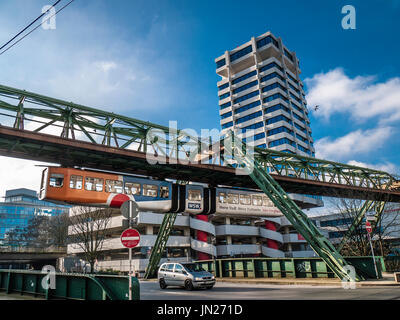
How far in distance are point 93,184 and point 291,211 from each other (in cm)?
1274

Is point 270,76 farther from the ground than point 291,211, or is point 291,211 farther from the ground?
point 270,76

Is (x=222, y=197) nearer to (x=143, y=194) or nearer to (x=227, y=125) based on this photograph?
(x=143, y=194)

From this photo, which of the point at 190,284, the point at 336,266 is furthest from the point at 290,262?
the point at 190,284

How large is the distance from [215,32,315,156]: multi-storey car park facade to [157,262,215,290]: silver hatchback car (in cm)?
7052

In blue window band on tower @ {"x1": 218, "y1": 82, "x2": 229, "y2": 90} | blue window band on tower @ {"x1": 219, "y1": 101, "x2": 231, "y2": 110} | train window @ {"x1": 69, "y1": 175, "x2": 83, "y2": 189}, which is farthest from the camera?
blue window band on tower @ {"x1": 218, "y1": 82, "x2": 229, "y2": 90}

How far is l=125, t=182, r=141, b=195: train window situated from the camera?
62.3ft

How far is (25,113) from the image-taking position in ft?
58.5

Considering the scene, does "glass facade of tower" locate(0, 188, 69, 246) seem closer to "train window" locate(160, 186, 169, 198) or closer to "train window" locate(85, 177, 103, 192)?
"train window" locate(160, 186, 169, 198)

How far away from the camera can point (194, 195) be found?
2183 centimetres

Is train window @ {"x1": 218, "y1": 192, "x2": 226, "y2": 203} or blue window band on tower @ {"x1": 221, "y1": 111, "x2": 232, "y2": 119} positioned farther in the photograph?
blue window band on tower @ {"x1": 221, "y1": 111, "x2": 232, "y2": 119}

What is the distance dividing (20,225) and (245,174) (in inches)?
5672

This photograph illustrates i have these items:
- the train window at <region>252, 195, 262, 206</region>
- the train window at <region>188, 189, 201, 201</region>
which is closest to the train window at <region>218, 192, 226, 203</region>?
the train window at <region>188, 189, 201, 201</region>

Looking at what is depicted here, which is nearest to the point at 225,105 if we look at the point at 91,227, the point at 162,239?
the point at 91,227

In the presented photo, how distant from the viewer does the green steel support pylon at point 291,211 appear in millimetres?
18828
